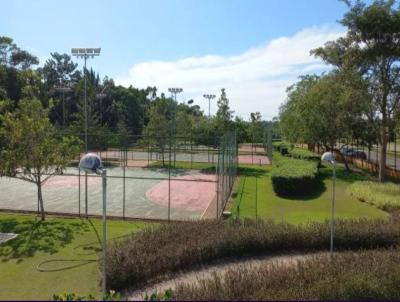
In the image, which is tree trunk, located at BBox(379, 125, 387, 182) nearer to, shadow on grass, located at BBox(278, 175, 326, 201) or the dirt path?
shadow on grass, located at BBox(278, 175, 326, 201)

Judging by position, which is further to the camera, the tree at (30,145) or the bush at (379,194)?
the bush at (379,194)

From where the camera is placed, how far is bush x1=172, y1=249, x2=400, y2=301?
7590mm

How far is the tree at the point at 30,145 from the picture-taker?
16.7 metres

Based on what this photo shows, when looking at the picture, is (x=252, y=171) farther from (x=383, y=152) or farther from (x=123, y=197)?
(x=123, y=197)

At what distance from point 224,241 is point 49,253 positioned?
5.19m

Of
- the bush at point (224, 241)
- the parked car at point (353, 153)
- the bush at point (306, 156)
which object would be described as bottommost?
the bush at point (224, 241)

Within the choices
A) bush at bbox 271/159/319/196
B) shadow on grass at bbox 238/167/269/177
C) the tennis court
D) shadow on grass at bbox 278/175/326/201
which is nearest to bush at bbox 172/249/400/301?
the tennis court

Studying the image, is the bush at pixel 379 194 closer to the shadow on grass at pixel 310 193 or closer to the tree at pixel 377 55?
the shadow on grass at pixel 310 193

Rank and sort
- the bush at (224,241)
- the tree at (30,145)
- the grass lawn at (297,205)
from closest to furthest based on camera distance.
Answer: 1. the bush at (224,241)
2. the tree at (30,145)
3. the grass lawn at (297,205)

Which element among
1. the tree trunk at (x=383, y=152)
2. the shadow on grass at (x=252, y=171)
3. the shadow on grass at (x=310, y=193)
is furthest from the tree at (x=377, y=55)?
the shadow on grass at (x=252, y=171)

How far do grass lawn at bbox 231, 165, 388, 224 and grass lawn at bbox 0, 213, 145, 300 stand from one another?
5.94m

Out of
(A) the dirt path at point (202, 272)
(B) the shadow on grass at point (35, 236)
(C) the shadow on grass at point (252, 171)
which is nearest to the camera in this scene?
(A) the dirt path at point (202, 272)

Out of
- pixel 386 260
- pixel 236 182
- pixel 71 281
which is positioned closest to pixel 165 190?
pixel 236 182

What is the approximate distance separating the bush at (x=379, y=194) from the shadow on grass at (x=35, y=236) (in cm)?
1337
